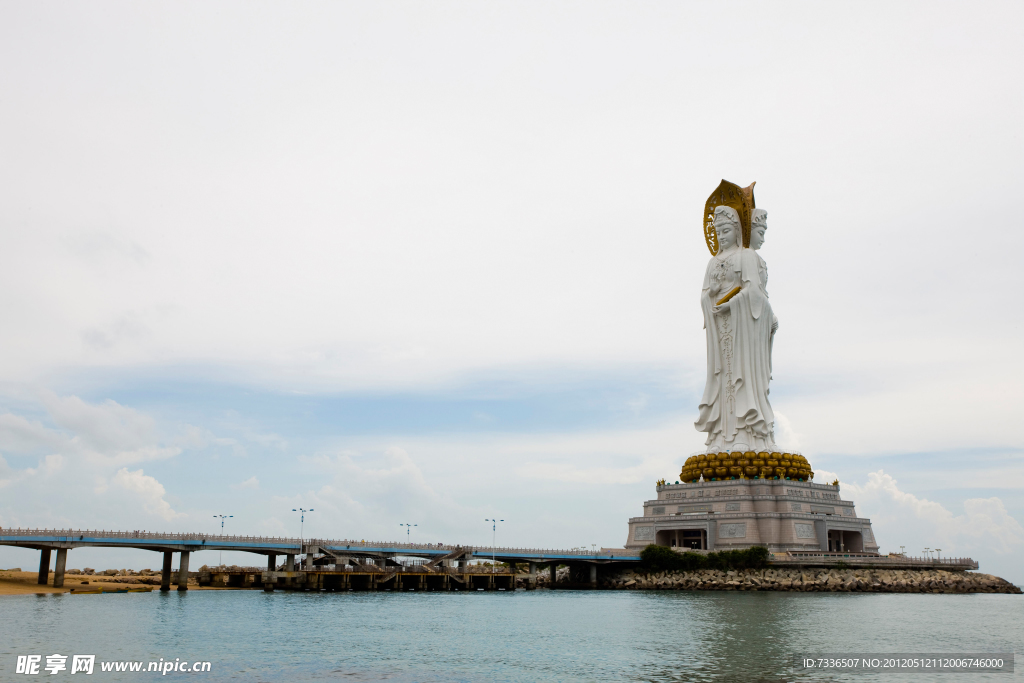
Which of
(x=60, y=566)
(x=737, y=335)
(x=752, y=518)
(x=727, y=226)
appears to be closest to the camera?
(x=60, y=566)

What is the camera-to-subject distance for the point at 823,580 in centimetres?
7169

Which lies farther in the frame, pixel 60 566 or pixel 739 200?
pixel 739 200

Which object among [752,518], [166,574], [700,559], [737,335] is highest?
[737,335]

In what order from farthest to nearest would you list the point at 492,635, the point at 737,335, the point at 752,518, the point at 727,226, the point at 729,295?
the point at 727,226 < the point at 729,295 < the point at 737,335 < the point at 752,518 < the point at 492,635

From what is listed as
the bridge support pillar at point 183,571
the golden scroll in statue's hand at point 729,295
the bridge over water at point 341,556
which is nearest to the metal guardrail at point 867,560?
the bridge over water at point 341,556

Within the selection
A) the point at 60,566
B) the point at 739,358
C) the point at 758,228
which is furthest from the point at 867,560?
the point at 60,566

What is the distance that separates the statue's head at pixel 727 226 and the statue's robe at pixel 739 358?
1.26m

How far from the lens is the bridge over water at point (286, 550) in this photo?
62.8 meters

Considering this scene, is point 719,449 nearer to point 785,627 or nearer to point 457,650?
point 785,627

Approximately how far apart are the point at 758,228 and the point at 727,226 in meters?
3.27

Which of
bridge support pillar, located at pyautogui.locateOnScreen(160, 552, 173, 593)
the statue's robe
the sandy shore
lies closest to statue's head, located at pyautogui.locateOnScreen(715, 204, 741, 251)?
the statue's robe

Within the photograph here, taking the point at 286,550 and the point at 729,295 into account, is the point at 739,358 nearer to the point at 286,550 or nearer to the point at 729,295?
the point at 729,295

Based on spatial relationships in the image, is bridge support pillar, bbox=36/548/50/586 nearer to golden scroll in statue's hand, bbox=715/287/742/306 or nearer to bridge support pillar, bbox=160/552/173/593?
bridge support pillar, bbox=160/552/173/593

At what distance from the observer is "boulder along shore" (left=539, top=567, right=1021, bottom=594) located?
71.4 meters
